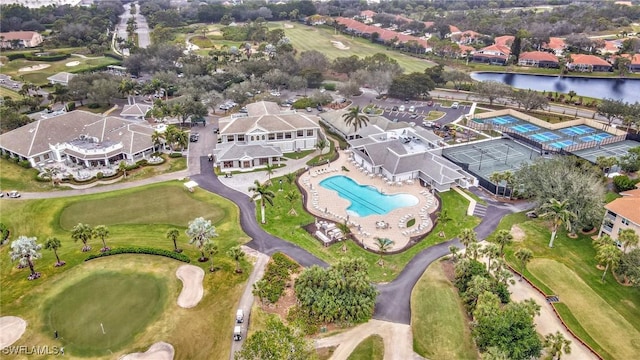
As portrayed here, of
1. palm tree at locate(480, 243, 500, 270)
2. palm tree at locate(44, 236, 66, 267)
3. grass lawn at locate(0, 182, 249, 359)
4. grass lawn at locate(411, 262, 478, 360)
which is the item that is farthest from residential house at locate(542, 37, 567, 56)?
palm tree at locate(44, 236, 66, 267)

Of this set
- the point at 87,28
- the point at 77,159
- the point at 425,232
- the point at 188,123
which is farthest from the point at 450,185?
the point at 87,28

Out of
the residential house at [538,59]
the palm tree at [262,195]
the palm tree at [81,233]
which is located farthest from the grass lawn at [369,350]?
the residential house at [538,59]

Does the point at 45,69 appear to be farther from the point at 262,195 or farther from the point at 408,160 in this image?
the point at 408,160

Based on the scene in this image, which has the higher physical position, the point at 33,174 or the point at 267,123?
the point at 267,123

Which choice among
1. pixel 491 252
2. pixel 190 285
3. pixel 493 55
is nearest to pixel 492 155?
pixel 491 252

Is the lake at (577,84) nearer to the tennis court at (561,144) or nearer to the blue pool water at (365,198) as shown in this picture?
the tennis court at (561,144)

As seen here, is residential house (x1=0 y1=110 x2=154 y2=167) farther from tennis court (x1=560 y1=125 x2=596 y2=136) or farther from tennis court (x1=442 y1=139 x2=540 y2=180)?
tennis court (x1=560 y1=125 x2=596 y2=136)
